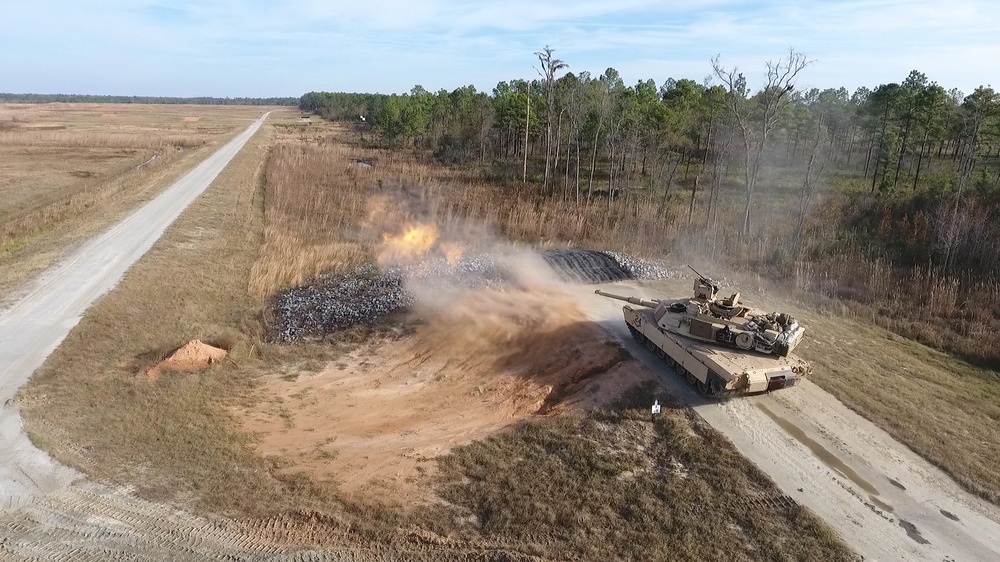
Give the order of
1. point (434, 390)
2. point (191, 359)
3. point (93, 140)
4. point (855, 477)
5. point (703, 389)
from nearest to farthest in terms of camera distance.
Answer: point (855, 477) → point (703, 389) → point (434, 390) → point (191, 359) → point (93, 140)

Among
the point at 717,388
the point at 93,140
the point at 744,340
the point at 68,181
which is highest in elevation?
the point at 93,140

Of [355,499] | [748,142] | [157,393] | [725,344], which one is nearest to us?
[355,499]

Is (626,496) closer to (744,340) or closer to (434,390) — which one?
(744,340)

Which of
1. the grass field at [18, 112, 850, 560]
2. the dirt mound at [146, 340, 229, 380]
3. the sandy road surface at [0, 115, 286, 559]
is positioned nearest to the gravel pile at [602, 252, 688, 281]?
the grass field at [18, 112, 850, 560]

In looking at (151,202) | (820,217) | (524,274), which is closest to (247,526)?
(524,274)

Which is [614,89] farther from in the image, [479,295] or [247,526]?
[247,526]

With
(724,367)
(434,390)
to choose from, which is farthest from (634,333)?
(434,390)
